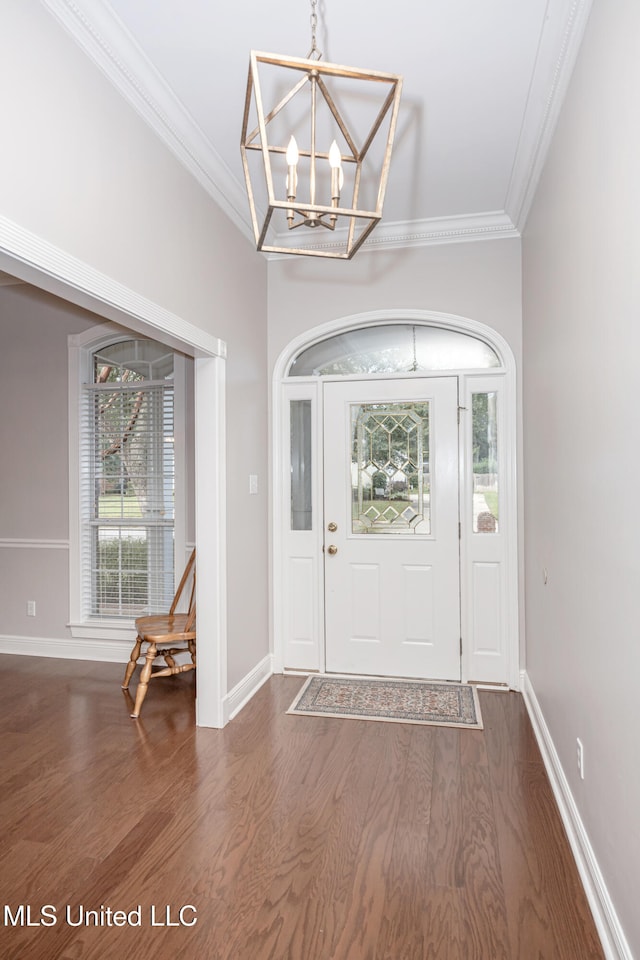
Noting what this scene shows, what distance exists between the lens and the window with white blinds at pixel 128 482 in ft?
14.8

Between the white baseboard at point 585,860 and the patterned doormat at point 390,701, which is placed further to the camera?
the patterned doormat at point 390,701

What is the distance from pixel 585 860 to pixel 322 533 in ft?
8.23

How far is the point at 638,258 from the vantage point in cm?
151

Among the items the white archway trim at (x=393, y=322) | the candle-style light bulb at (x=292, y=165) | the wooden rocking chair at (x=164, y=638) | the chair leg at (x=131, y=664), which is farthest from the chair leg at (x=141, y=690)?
the candle-style light bulb at (x=292, y=165)

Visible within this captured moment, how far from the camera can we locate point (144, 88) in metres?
2.50

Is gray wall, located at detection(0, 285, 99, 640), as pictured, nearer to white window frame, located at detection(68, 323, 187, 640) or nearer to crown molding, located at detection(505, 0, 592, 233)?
white window frame, located at detection(68, 323, 187, 640)

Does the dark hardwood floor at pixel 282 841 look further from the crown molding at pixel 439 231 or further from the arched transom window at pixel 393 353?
the crown molding at pixel 439 231

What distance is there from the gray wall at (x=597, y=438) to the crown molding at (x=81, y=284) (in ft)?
5.69

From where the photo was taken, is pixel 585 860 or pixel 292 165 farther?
pixel 585 860

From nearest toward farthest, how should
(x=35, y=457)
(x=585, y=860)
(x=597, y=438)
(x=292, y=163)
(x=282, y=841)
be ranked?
(x=292, y=163) < (x=597, y=438) < (x=585, y=860) < (x=282, y=841) < (x=35, y=457)

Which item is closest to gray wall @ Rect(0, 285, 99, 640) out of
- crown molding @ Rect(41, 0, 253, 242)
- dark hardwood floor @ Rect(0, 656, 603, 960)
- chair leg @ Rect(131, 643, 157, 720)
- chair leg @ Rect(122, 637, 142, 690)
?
chair leg @ Rect(122, 637, 142, 690)

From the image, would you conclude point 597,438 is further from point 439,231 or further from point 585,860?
point 439,231

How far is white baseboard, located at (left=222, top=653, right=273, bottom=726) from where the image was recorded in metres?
3.44

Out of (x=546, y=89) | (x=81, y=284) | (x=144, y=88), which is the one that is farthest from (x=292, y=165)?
(x=546, y=89)
